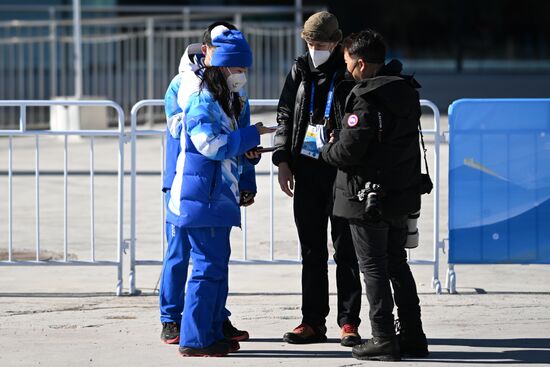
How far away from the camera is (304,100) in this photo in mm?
6531

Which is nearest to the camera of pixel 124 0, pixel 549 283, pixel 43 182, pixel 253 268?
pixel 549 283

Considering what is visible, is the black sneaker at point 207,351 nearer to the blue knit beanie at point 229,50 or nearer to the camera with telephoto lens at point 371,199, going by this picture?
the camera with telephoto lens at point 371,199

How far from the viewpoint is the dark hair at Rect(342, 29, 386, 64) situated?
6102 mm

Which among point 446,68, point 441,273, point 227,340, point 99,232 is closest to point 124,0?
point 446,68

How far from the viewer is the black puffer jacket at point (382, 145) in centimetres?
604

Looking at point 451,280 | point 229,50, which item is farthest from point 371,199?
point 451,280

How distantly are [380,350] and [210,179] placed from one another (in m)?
1.28

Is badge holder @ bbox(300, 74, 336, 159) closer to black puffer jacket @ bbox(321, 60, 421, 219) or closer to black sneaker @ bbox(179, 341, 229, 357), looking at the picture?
black puffer jacket @ bbox(321, 60, 421, 219)

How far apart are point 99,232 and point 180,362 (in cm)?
399

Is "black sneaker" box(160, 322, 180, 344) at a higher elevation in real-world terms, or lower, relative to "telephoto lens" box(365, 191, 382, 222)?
lower

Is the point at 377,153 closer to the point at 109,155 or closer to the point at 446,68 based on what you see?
the point at 109,155

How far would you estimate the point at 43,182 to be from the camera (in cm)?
1272

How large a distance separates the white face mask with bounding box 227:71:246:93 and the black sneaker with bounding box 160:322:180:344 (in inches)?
55.4

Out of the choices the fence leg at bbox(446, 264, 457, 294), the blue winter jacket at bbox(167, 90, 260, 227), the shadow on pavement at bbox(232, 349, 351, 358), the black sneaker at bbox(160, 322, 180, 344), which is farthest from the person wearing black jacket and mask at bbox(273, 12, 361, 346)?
the fence leg at bbox(446, 264, 457, 294)
